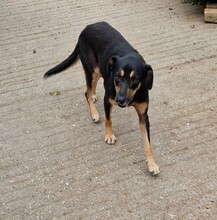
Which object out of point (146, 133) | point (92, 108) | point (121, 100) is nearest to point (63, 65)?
point (92, 108)

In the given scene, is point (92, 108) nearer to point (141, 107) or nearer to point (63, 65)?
point (63, 65)

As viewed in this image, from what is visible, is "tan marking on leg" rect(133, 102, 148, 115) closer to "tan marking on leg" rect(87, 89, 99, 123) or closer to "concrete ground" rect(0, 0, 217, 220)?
"concrete ground" rect(0, 0, 217, 220)

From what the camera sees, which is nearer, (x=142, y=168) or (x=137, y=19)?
(x=142, y=168)

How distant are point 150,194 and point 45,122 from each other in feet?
5.99

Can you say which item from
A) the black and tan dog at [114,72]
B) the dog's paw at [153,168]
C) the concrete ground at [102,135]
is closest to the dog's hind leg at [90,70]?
the black and tan dog at [114,72]

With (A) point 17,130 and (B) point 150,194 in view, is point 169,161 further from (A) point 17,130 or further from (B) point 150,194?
(A) point 17,130

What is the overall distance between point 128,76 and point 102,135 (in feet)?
4.20

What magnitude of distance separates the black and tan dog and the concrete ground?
260mm

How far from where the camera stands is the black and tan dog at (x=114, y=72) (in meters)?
3.69

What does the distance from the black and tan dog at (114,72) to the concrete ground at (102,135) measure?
0.85 ft

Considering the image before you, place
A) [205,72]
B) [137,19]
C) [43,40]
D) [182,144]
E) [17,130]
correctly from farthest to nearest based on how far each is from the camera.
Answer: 1. [137,19]
2. [43,40]
3. [205,72]
4. [17,130]
5. [182,144]

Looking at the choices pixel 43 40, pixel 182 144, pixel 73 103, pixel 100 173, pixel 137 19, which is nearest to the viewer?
pixel 100 173

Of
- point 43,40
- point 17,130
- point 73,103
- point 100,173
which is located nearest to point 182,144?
point 100,173

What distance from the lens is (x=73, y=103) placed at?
541 centimetres
